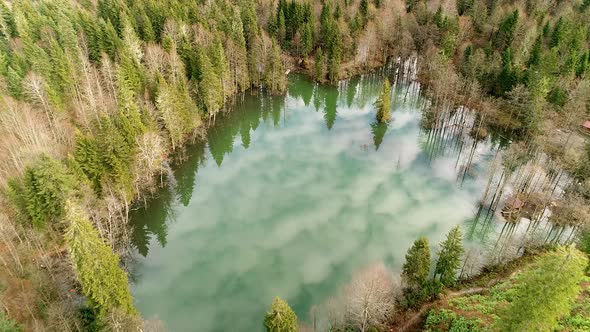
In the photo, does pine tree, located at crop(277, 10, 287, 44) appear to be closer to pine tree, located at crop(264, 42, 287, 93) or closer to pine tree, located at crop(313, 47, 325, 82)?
pine tree, located at crop(313, 47, 325, 82)

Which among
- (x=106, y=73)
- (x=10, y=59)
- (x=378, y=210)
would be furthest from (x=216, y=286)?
(x=10, y=59)

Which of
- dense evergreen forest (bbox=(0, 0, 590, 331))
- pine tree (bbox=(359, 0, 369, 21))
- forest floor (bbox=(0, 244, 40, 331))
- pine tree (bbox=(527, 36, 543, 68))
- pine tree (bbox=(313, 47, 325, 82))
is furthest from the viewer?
pine tree (bbox=(359, 0, 369, 21))

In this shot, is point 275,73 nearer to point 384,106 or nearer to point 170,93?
point 384,106

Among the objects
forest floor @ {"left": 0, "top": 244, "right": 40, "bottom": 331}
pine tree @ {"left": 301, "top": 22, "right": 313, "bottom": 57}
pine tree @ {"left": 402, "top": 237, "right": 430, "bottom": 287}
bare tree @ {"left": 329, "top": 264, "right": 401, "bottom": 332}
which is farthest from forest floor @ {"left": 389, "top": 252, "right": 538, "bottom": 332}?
pine tree @ {"left": 301, "top": 22, "right": 313, "bottom": 57}

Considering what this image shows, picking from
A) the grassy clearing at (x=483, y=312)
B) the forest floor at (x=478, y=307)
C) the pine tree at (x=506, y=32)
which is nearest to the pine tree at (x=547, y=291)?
the grassy clearing at (x=483, y=312)

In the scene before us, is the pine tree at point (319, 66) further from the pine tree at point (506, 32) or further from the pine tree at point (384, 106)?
the pine tree at point (506, 32)

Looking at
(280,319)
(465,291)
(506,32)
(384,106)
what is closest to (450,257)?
(465,291)
